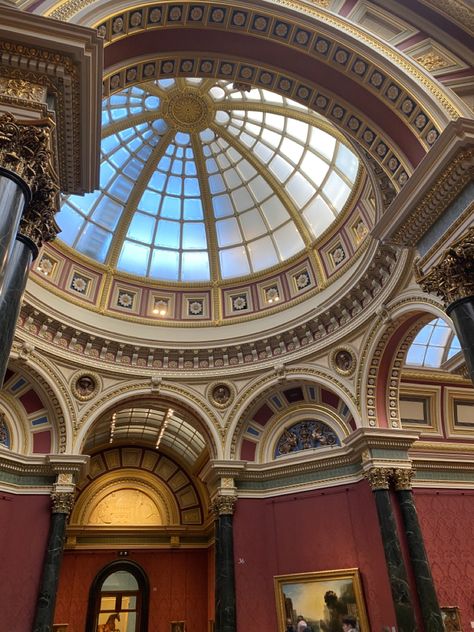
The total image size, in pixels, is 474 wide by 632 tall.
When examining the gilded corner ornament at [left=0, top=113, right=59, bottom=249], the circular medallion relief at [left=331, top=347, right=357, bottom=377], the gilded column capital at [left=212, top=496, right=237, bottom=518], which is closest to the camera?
the gilded corner ornament at [left=0, top=113, right=59, bottom=249]

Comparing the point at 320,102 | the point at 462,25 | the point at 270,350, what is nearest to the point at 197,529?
the point at 270,350

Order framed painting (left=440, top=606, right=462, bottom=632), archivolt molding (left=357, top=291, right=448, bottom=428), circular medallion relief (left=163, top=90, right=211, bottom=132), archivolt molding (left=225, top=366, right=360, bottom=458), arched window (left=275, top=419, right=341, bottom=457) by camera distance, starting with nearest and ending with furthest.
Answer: framed painting (left=440, top=606, right=462, bottom=632) < archivolt molding (left=357, top=291, right=448, bottom=428) < archivolt molding (left=225, top=366, right=360, bottom=458) < arched window (left=275, top=419, right=341, bottom=457) < circular medallion relief (left=163, top=90, right=211, bottom=132)

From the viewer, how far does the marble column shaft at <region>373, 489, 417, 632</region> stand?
11.2 m

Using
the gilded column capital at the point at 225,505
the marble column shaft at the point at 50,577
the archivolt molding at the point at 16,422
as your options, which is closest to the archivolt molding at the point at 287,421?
the gilded column capital at the point at 225,505

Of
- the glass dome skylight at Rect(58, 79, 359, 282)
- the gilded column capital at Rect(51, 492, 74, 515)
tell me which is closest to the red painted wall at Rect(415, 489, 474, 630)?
the glass dome skylight at Rect(58, 79, 359, 282)

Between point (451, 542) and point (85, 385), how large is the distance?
1190 centimetres

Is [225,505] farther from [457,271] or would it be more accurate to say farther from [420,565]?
[457,271]

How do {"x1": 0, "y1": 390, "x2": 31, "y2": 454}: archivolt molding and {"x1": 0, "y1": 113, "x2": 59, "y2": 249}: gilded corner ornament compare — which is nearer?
{"x1": 0, "y1": 113, "x2": 59, "y2": 249}: gilded corner ornament

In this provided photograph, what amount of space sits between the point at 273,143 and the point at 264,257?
425 cm

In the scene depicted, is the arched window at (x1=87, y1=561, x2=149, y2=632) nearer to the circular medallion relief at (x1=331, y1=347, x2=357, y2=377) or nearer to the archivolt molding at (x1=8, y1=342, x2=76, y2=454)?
the archivolt molding at (x1=8, y1=342, x2=76, y2=454)

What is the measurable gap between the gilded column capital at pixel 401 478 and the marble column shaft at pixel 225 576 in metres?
5.18

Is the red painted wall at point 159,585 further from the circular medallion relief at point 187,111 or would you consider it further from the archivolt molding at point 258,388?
the circular medallion relief at point 187,111

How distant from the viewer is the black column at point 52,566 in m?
11.8

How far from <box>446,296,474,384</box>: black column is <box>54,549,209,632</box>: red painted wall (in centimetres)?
1787
